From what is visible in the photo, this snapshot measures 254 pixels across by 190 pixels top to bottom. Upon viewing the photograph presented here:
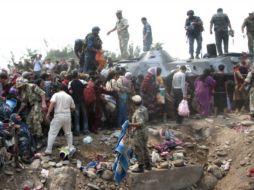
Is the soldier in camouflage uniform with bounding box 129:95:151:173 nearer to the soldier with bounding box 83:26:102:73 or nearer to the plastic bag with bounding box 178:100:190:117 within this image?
the plastic bag with bounding box 178:100:190:117

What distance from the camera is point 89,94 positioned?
12852 mm

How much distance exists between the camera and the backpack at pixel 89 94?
12.8 m

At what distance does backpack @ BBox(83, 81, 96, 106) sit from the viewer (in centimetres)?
1284

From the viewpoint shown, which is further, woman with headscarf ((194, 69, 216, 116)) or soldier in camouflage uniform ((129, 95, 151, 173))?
woman with headscarf ((194, 69, 216, 116))

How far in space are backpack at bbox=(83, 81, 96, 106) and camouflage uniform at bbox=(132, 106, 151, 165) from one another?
204 cm

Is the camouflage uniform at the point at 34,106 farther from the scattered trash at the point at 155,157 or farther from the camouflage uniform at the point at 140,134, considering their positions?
the scattered trash at the point at 155,157

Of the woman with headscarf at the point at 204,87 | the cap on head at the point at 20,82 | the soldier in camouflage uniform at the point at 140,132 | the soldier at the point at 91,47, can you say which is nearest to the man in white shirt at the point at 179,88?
the woman with headscarf at the point at 204,87

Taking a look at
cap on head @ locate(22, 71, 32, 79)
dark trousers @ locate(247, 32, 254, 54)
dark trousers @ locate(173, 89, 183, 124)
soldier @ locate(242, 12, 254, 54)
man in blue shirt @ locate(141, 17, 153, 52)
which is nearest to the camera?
cap on head @ locate(22, 71, 32, 79)

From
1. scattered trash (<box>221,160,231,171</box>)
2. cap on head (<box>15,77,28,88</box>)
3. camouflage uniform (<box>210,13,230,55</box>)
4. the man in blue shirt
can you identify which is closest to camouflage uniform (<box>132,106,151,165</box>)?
cap on head (<box>15,77,28,88</box>)

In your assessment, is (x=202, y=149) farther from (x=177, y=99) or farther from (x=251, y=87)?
(x=251, y=87)

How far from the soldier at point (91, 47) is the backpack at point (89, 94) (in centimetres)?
194

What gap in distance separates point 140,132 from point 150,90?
11.4ft

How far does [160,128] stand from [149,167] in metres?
2.83

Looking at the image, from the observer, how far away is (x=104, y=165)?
12.0 m
